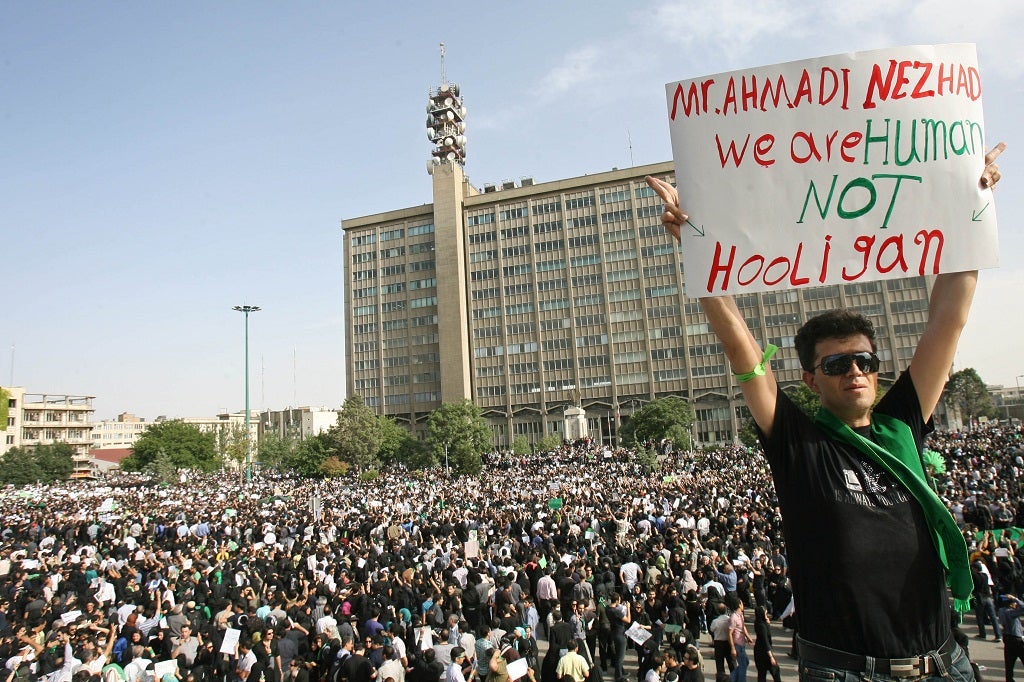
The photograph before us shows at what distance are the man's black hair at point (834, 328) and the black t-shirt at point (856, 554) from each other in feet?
1.11

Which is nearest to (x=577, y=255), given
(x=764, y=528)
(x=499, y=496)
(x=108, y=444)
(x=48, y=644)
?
(x=499, y=496)

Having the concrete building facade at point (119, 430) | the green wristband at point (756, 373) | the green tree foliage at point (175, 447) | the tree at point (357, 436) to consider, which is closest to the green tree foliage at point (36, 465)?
the green tree foliage at point (175, 447)

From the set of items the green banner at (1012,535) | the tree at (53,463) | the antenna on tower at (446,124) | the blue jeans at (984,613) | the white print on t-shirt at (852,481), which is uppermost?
the antenna on tower at (446,124)

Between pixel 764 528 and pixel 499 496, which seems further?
pixel 499 496

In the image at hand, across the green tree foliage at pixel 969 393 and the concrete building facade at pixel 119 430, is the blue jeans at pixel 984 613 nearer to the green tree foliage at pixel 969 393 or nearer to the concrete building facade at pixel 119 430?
the green tree foliage at pixel 969 393

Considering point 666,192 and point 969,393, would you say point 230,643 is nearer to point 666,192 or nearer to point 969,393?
point 666,192

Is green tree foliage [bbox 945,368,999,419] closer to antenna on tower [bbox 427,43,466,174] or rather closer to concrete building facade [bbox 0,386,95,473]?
antenna on tower [bbox 427,43,466,174]

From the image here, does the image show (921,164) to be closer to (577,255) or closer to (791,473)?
(791,473)

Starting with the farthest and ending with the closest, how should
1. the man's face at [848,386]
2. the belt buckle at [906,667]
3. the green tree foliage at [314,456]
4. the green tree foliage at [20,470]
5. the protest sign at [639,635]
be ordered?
the green tree foliage at [20,470]
the green tree foliage at [314,456]
the protest sign at [639,635]
the man's face at [848,386]
the belt buckle at [906,667]

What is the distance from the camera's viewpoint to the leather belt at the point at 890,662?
87.7 inches

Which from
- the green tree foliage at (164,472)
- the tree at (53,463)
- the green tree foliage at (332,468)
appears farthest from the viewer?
the tree at (53,463)

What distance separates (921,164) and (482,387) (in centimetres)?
9759

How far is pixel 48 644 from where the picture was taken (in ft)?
35.5

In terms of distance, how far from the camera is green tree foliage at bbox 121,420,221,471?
77938 mm
